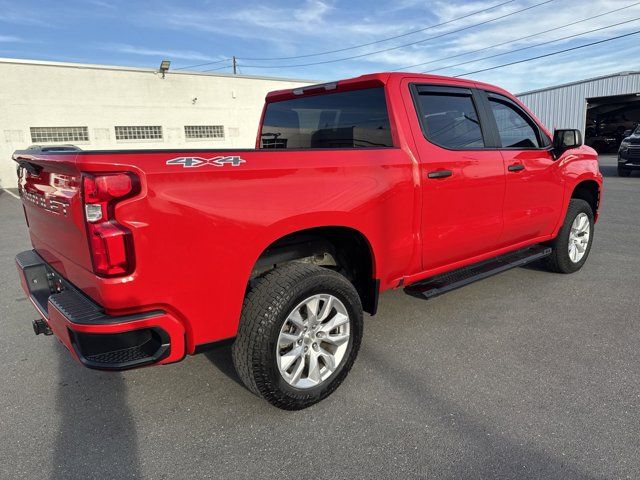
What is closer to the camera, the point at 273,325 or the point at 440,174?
the point at 273,325

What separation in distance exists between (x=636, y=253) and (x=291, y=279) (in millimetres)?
5313

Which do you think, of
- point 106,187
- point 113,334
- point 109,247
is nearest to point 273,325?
point 113,334

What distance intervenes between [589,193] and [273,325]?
4355 millimetres

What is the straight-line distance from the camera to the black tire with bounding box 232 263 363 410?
7.93ft

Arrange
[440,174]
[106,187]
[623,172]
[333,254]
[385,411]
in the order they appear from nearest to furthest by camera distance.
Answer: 1. [106,187]
2. [385,411]
3. [333,254]
4. [440,174]
5. [623,172]

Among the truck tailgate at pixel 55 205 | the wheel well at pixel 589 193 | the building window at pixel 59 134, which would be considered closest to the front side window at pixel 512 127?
the wheel well at pixel 589 193

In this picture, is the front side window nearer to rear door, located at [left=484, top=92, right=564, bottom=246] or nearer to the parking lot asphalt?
rear door, located at [left=484, top=92, right=564, bottom=246]

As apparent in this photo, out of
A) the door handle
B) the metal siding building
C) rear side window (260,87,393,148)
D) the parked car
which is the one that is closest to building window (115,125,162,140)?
the parked car

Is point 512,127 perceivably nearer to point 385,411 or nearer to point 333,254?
point 333,254

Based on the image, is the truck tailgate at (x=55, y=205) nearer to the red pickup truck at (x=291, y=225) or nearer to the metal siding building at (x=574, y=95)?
the red pickup truck at (x=291, y=225)

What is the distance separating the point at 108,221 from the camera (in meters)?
1.98

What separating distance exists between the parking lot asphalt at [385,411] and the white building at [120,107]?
19858 millimetres

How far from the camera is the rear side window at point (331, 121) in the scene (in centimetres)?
325

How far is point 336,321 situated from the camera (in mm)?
2795
